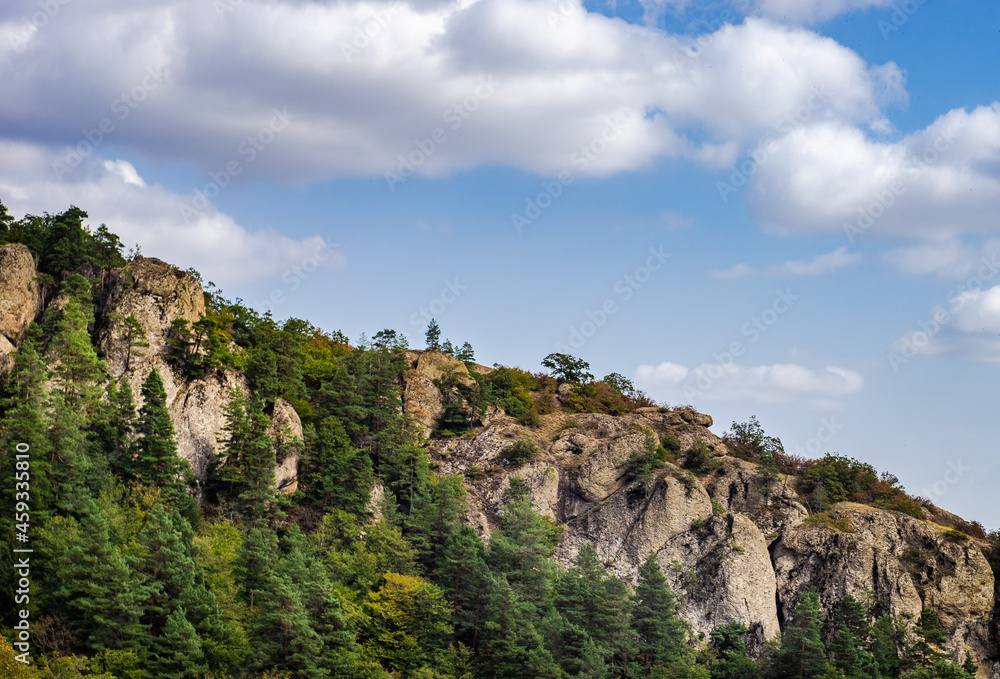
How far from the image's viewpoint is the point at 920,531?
72.4 metres

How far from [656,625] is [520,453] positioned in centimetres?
2163

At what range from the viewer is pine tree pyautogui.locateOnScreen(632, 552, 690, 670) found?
58.3 m

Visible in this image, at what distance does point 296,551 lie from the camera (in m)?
51.3

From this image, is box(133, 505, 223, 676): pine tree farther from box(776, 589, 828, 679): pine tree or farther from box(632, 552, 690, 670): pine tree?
box(776, 589, 828, 679): pine tree

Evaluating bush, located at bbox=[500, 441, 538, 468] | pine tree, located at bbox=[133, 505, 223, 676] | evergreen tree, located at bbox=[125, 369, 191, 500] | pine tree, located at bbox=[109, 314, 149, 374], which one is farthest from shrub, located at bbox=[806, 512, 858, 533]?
pine tree, located at bbox=[109, 314, 149, 374]

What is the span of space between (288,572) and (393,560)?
9.88 m

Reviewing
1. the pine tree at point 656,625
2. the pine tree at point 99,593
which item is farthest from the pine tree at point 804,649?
the pine tree at point 99,593

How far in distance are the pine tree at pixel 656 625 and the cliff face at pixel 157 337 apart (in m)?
26.9

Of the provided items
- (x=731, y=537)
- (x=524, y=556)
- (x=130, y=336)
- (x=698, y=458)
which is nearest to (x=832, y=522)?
(x=731, y=537)

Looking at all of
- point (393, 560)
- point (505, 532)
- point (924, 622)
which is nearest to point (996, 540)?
point (924, 622)

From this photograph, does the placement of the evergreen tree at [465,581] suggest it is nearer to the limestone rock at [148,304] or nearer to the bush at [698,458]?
the limestone rock at [148,304]

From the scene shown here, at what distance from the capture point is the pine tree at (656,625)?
191ft

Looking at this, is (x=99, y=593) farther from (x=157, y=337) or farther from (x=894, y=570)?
(x=894, y=570)

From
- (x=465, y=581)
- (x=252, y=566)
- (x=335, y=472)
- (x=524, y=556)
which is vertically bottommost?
(x=252, y=566)
